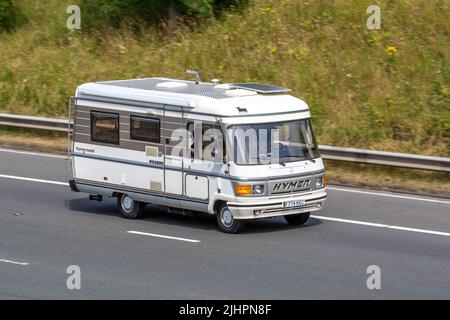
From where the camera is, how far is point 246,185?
17.6m

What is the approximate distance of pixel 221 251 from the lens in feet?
54.8

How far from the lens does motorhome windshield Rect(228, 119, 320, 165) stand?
Answer: 58.4 ft

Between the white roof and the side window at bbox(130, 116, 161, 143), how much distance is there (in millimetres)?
294

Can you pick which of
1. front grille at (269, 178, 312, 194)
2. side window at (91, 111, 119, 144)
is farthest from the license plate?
side window at (91, 111, 119, 144)

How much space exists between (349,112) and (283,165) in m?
7.31

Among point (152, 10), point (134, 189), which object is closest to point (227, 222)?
point (134, 189)

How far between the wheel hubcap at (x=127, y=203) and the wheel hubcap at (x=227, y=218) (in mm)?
2066

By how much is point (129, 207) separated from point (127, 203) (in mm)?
91

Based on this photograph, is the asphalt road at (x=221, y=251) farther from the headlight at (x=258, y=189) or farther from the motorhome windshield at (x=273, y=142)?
the motorhome windshield at (x=273, y=142)

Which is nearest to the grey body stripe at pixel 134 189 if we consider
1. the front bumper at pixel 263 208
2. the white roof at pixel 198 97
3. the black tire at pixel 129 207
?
the black tire at pixel 129 207

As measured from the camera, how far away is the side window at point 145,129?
18.8m
